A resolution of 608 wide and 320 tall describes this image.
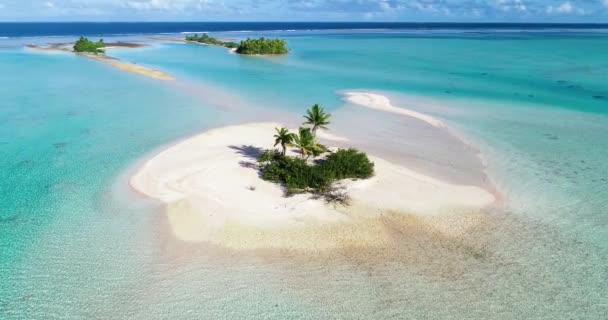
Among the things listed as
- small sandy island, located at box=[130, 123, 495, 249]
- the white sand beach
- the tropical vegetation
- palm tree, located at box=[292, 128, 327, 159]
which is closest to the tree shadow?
small sandy island, located at box=[130, 123, 495, 249]

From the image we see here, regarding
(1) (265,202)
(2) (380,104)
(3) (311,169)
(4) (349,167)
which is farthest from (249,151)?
(2) (380,104)

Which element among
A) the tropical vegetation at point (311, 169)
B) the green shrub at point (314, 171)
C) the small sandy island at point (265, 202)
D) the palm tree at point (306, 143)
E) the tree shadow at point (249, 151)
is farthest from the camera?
the tree shadow at point (249, 151)

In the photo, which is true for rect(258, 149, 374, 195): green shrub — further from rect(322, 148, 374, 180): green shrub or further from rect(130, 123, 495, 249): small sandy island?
rect(130, 123, 495, 249): small sandy island

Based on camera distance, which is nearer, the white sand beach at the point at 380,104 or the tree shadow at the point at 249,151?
the tree shadow at the point at 249,151

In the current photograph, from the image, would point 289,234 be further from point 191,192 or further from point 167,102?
point 167,102

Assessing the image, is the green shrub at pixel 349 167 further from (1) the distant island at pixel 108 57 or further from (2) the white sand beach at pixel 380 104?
(1) the distant island at pixel 108 57

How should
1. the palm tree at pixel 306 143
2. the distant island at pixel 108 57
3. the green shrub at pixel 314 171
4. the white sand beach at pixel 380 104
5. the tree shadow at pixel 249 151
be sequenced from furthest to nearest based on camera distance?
the distant island at pixel 108 57 < the white sand beach at pixel 380 104 < the tree shadow at pixel 249 151 < the palm tree at pixel 306 143 < the green shrub at pixel 314 171

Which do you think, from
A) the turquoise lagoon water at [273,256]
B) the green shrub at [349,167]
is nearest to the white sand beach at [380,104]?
the turquoise lagoon water at [273,256]

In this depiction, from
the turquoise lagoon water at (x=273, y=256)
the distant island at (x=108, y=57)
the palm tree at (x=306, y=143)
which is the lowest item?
the turquoise lagoon water at (x=273, y=256)
